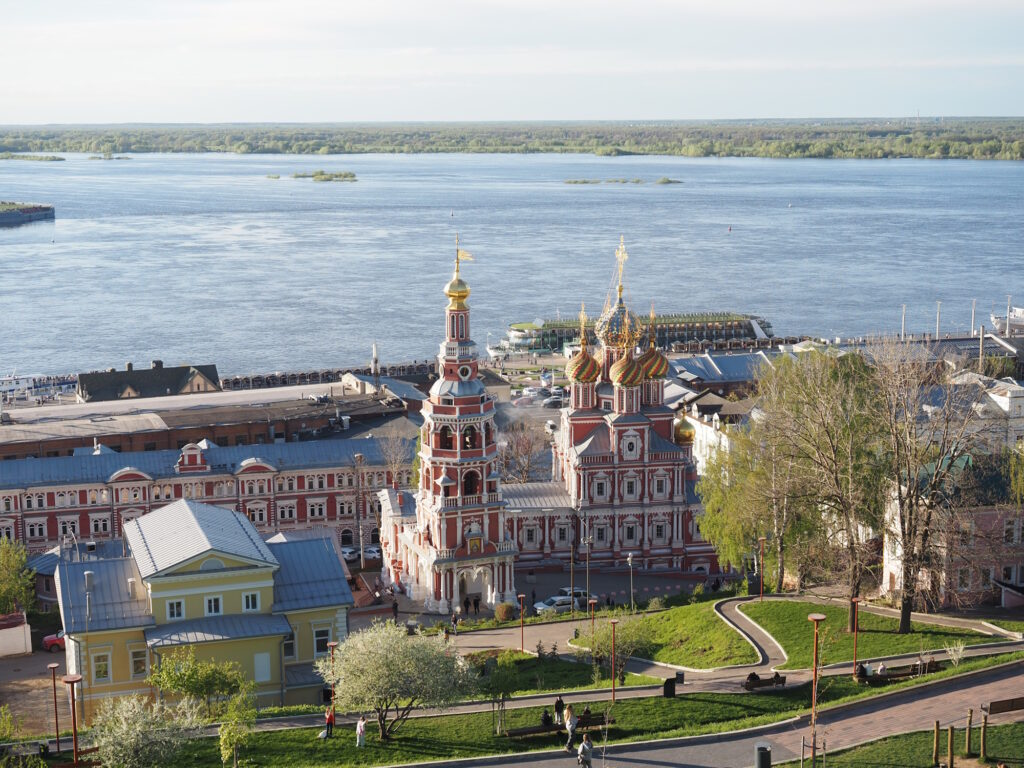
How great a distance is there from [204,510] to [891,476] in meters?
17.9

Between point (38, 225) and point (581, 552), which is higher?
point (38, 225)

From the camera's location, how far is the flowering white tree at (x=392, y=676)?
2711cm

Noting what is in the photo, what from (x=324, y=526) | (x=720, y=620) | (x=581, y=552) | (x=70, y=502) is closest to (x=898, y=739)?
(x=720, y=620)

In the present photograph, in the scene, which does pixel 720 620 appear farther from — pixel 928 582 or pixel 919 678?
pixel 919 678

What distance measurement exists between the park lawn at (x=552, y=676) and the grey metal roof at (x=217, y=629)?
16.3ft

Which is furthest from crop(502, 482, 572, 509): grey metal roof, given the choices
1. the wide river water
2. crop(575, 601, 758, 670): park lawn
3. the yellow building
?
the wide river water

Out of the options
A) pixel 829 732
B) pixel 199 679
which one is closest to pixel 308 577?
pixel 199 679

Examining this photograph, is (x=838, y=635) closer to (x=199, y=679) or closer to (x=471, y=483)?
(x=199, y=679)

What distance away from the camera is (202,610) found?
1345 inches

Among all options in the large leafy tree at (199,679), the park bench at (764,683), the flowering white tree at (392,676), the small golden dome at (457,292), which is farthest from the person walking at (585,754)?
the small golden dome at (457,292)

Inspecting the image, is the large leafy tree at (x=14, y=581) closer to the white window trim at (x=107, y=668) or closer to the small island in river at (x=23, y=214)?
the white window trim at (x=107, y=668)

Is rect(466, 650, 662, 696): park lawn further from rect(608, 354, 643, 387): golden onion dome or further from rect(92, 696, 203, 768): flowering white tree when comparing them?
rect(608, 354, 643, 387): golden onion dome

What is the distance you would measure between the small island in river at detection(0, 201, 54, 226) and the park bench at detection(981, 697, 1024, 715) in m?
178

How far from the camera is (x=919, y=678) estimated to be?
28312mm
